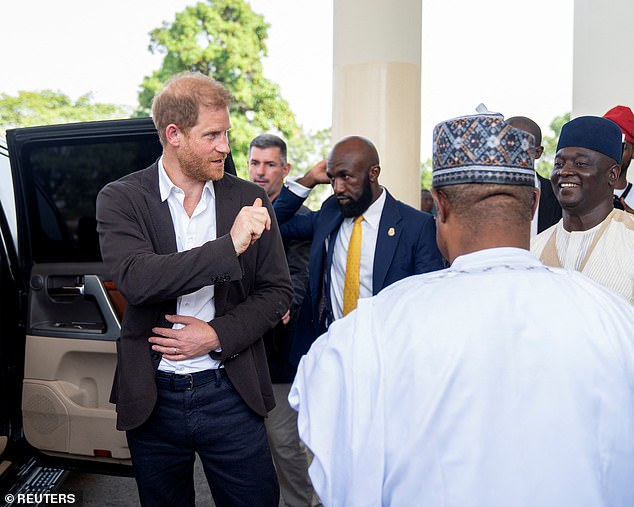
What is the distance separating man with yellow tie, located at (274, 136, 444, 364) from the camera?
3568mm

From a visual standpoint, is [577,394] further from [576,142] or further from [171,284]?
[576,142]

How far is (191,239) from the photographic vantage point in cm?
265

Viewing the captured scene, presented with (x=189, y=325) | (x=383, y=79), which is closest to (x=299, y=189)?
(x=189, y=325)

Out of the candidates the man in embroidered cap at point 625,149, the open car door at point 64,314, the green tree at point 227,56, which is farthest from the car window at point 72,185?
the green tree at point 227,56

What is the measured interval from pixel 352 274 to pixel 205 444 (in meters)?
1.29

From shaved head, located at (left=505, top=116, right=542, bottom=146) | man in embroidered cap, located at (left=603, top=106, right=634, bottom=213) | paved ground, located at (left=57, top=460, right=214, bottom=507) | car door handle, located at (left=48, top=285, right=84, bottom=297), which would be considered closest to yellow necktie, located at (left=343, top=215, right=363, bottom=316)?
shaved head, located at (left=505, top=116, right=542, bottom=146)

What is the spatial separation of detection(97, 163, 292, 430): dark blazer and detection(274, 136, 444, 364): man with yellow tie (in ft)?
2.79

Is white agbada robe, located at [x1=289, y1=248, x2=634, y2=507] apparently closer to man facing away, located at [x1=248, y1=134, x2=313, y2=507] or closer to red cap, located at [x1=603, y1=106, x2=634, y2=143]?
man facing away, located at [x1=248, y1=134, x2=313, y2=507]

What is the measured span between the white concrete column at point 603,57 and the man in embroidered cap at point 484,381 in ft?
21.0

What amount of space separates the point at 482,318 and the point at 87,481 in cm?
388

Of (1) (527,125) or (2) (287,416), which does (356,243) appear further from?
(1) (527,125)

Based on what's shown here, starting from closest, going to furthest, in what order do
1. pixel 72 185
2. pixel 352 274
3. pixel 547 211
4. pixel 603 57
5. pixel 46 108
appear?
pixel 352 274 < pixel 72 185 < pixel 547 211 < pixel 603 57 < pixel 46 108

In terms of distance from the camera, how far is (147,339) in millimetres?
2625

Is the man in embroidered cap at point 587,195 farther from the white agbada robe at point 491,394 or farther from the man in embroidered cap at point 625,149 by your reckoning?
the white agbada robe at point 491,394
